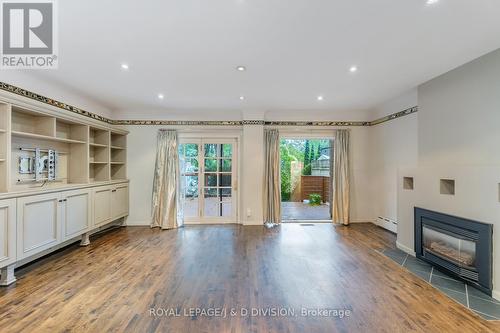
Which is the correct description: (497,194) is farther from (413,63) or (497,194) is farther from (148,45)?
(148,45)

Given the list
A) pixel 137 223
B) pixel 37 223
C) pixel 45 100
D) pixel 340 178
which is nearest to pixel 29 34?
pixel 45 100

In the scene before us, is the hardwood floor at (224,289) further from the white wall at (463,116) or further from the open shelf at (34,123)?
the open shelf at (34,123)

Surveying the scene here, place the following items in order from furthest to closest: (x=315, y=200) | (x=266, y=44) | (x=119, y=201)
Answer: (x=315, y=200)
(x=119, y=201)
(x=266, y=44)

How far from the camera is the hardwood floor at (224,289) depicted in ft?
6.84

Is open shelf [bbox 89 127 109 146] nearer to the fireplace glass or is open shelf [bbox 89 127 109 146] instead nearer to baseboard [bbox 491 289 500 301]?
the fireplace glass

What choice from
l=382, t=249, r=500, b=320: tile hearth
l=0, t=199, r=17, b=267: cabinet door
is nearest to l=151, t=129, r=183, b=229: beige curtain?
l=0, t=199, r=17, b=267: cabinet door

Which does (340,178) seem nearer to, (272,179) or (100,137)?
(272,179)

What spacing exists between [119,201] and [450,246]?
584 centimetres

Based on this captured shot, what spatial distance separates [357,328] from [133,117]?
5736 mm

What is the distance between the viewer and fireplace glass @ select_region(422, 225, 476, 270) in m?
2.79

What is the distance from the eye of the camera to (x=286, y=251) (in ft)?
12.7

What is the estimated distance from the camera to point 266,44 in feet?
8.59

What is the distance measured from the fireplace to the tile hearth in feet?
0.29

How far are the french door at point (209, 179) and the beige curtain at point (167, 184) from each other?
0.85 ft
